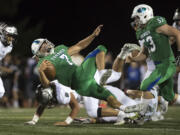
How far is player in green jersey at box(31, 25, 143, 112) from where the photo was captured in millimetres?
6324

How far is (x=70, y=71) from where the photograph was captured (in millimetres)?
6523

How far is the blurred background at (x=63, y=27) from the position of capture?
12812 millimetres

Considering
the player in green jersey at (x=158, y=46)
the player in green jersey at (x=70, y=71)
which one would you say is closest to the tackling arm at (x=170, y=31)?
the player in green jersey at (x=158, y=46)

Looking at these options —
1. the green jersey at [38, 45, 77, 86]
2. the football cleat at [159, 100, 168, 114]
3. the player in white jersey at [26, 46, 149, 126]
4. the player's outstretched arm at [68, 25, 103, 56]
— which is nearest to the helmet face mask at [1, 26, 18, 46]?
the green jersey at [38, 45, 77, 86]

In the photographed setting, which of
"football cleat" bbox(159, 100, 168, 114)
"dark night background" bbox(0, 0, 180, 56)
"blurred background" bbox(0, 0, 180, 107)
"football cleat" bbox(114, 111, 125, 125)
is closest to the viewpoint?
"football cleat" bbox(114, 111, 125, 125)

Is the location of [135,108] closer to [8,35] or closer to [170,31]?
[170,31]

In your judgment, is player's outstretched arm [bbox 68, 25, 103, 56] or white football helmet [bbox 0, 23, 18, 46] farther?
white football helmet [bbox 0, 23, 18, 46]

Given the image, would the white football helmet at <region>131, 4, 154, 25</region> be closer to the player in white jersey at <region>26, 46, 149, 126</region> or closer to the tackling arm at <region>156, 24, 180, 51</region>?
the tackling arm at <region>156, 24, 180, 51</region>

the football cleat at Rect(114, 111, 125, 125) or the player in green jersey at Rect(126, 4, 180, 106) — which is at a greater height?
the player in green jersey at Rect(126, 4, 180, 106)

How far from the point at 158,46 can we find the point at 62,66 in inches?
50.2

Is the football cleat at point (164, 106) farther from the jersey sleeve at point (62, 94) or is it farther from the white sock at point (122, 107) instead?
the jersey sleeve at point (62, 94)

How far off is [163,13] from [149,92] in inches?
469

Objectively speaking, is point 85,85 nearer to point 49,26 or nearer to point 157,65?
point 157,65

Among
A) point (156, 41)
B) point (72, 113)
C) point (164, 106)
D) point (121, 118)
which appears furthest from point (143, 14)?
point (164, 106)
